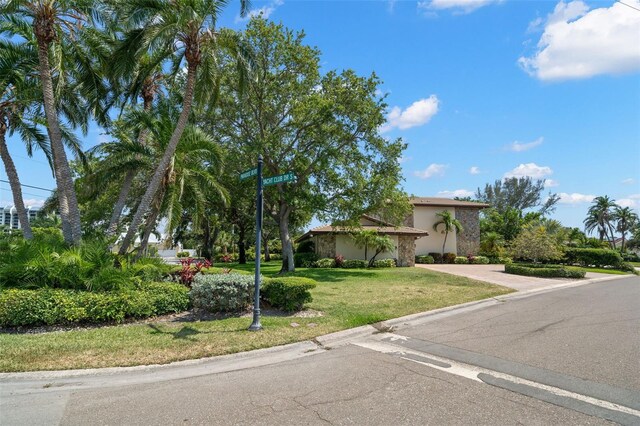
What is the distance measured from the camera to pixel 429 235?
126 ft

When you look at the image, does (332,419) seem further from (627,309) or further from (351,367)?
(627,309)

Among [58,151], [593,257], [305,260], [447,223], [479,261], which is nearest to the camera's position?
[58,151]

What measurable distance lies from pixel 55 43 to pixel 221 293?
9243mm

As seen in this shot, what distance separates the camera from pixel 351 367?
6.11m

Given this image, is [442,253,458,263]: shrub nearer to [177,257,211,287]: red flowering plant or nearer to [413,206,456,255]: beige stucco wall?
[413,206,456,255]: beige stucco wall

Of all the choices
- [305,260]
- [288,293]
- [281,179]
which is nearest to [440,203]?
[305,260]

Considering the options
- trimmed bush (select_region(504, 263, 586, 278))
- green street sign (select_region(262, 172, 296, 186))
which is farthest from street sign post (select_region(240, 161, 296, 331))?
trimmed bush (select_region(504, 263, 586, 278))

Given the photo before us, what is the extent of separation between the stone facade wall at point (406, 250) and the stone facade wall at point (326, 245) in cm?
517

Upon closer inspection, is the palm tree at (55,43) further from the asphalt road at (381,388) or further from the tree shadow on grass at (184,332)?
the asphalt road at (381,388)

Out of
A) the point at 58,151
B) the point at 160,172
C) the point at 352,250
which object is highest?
the point at 58,151

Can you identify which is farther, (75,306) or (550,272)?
(550,272)

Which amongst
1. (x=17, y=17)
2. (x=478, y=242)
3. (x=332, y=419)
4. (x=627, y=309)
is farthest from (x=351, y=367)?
(x=478, y=242)

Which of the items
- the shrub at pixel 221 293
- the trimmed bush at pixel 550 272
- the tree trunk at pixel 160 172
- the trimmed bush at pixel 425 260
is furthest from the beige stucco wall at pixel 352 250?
the shrub at pixel 221 293

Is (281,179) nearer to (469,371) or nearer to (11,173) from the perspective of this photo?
(469,371)
